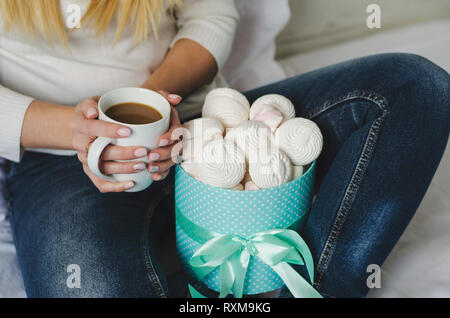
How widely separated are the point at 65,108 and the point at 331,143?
413 mm

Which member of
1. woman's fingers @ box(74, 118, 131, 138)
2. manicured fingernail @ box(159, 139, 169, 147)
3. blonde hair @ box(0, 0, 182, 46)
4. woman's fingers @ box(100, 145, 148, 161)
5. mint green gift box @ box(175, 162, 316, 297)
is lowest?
mint green gift box @ box(175, 162, 316, 297)

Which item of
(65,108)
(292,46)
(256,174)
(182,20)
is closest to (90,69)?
(65,108)

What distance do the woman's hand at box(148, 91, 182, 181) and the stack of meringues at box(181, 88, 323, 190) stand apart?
20mm

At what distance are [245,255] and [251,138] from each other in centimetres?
16

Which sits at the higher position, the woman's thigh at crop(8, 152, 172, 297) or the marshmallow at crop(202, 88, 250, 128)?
the marshmallow at crop(202, 88, 250, 128)

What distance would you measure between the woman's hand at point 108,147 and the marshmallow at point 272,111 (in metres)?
0.11

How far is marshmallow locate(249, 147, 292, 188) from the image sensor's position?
571 mm

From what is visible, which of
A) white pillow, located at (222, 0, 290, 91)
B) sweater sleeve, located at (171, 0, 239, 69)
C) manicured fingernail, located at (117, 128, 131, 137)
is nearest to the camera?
manicured fingernail, located at (117, 128, 131, 137)

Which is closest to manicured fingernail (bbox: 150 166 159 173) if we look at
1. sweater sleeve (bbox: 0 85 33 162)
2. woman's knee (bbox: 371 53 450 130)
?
sweater sleeve (bbox: 0 85 33 162)

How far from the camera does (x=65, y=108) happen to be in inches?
26.6

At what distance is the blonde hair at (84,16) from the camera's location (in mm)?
660

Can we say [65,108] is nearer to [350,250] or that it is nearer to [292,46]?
[350,250]

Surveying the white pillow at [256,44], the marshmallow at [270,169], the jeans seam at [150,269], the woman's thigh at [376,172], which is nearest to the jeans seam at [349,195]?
the woman's thigh at [376,172]

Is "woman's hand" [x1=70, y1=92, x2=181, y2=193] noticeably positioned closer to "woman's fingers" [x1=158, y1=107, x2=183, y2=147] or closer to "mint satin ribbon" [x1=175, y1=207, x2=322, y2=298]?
"woman's fingers" [x1=158, y1=107, x2=183, y2=147]
